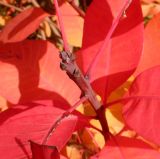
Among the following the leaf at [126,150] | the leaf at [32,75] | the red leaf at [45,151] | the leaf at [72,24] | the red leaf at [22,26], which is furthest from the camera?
the leaf at [72,24]

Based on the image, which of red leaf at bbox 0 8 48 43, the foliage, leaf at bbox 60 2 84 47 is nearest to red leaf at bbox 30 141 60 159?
the foliage

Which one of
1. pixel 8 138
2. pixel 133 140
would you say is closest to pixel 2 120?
pixel 8 138

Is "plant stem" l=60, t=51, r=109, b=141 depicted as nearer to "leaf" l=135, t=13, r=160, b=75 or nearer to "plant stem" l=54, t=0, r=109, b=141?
"plant stem" l=54, t=0, r=109, b=141

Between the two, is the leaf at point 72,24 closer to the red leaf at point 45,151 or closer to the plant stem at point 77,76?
the plant stem at point 77,76

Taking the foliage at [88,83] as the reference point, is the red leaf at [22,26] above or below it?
above

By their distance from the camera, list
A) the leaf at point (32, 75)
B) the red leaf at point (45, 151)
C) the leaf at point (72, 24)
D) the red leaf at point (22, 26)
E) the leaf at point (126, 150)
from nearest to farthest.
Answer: the red leaf at point (45, 151) → the leaf at point (126, 150) → the leaf at point (32, 75) → the red leaf at point (22, 26) → the leaf at point (72, 24)

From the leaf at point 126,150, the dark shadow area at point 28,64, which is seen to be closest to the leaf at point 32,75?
the dark shadow area at point 28,64

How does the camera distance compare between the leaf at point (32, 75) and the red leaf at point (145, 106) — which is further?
the leaf at point (32, 75)
